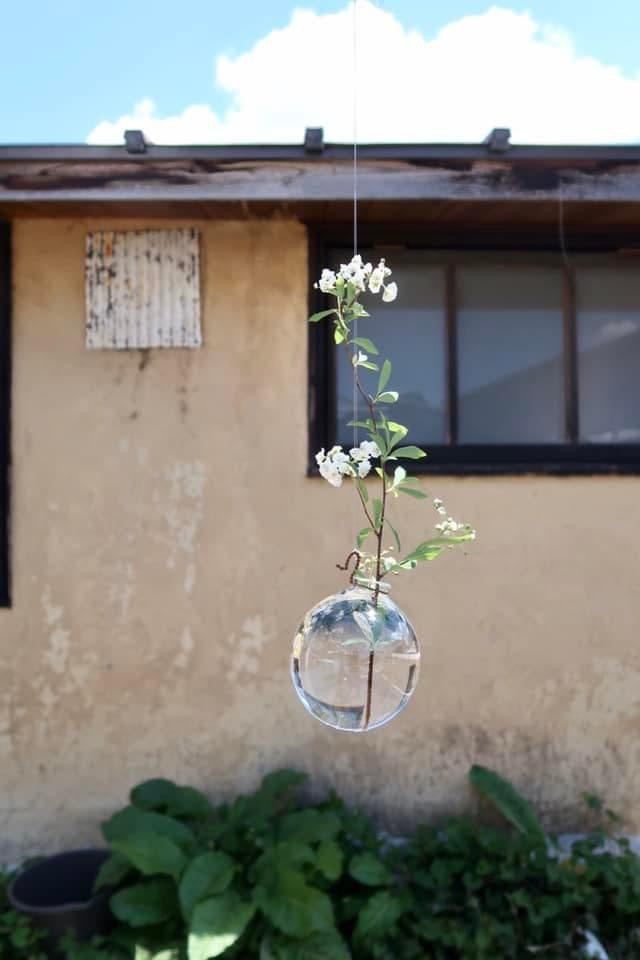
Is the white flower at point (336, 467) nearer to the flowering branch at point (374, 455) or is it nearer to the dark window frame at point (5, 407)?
the flowering branch at point (374, 455)

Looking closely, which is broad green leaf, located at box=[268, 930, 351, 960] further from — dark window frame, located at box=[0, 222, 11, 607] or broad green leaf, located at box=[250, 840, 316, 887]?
dark window frame, located at box=[0, 222, 11, 607]

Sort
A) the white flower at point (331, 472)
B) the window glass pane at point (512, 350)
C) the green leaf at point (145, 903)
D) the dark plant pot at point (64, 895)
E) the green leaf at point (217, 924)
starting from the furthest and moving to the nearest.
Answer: the window glass pane at point (512, 350), the dark plant pot at point (64, 895), the green leaf at point (145, 903), the green leaf at point (217, 924), the white flower at point (331, 472)

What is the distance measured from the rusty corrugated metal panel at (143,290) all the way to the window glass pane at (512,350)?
4.28 ft

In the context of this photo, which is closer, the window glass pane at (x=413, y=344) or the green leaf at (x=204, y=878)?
the green leaf at (x=204, y=878)

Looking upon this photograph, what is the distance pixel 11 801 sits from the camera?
13.2 ft

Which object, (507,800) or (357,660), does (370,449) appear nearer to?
(357,660)

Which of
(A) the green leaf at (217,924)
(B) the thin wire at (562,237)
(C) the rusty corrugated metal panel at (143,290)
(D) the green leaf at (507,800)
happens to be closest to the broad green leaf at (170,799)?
(A) the green leaf at (217,924)

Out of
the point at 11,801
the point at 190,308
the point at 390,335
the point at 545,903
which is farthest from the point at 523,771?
the point at 190,308

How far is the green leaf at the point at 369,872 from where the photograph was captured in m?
3.47

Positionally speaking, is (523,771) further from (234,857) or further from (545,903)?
(234,857)

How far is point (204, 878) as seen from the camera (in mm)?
3299

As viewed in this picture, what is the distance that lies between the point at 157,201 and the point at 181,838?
103 inches

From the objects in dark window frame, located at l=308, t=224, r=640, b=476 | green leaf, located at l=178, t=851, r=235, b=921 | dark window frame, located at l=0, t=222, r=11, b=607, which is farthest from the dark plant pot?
dark window frame, located at l=308, t=224, r=640, b=476

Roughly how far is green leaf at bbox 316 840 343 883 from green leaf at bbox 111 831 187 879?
0.54 metres
